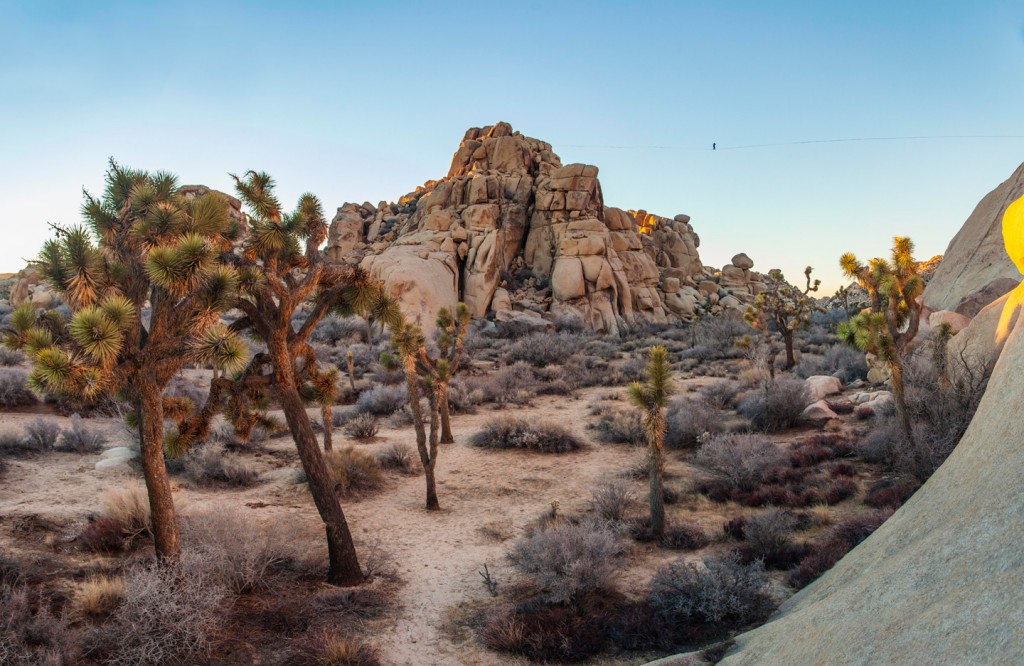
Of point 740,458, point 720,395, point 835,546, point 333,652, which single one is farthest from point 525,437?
point 333,652

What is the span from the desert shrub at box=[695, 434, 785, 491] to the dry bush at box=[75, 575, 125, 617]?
29.7ft

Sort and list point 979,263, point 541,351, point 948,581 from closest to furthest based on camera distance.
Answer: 1. point 948,581
2. point 979,263
3. point 541,351

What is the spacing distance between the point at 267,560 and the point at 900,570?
668cm

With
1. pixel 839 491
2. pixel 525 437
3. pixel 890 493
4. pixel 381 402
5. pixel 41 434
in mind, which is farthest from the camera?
pixel 381 402

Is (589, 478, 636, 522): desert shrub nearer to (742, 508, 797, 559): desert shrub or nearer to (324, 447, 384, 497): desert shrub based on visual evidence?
(742, 508, 797, 559): desert shrub

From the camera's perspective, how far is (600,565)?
6914 mm

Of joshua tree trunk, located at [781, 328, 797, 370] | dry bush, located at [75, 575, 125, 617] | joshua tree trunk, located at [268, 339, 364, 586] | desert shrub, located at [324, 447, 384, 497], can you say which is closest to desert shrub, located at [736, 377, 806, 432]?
joshua tree trunk, located at [781, 328, 797, 370]

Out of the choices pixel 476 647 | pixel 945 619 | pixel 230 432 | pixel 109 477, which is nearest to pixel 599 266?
pixel 230 432

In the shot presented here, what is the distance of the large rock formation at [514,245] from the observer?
1507 inches

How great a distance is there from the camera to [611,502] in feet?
31.1

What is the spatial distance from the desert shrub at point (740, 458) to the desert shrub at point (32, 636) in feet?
30.7

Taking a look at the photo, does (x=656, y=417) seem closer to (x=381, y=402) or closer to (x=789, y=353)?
(x=381, y=402)

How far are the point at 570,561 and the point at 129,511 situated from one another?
6.25 metres

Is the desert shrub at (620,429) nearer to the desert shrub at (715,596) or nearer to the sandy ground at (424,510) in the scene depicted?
the sandy ground at (424,510)
